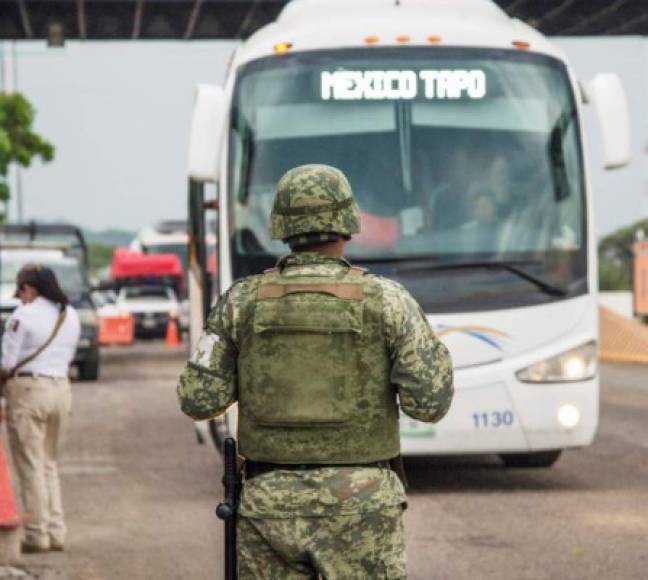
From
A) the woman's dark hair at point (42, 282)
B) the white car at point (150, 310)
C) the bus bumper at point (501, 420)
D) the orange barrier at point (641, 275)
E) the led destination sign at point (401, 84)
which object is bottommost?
the white car at point (150, 310)

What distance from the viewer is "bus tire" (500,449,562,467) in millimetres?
15289

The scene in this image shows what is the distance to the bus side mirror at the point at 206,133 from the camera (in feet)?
44.4

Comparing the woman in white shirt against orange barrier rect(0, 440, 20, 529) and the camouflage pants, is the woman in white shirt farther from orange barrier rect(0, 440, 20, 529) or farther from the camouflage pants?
the camouflage pants

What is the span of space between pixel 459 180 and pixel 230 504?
29.2 ft

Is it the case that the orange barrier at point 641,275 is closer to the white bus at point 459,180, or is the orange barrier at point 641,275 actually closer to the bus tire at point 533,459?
the bus tire at point 533,459

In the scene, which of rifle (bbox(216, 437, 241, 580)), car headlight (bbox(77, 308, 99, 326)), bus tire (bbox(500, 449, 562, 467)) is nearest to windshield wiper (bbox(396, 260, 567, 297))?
bus tire (bbox(500, 449, 562, 467))

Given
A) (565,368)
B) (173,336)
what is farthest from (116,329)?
(565,368)

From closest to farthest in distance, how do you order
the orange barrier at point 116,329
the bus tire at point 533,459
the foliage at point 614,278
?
the bus tire at point 533,459 < the orange barrier at point 116,329 < the foliage at point 614,278

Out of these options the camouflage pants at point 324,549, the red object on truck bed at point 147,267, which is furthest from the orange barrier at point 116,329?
the camouflage pants at point 324,549

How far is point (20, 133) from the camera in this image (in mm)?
65000

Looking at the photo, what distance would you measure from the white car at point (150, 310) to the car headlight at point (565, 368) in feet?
138

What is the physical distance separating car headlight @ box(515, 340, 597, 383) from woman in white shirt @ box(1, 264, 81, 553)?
376 centimetres

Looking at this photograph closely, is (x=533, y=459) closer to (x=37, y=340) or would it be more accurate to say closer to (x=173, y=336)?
(x=37, y=340)

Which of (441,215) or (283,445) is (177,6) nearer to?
(441,215)
